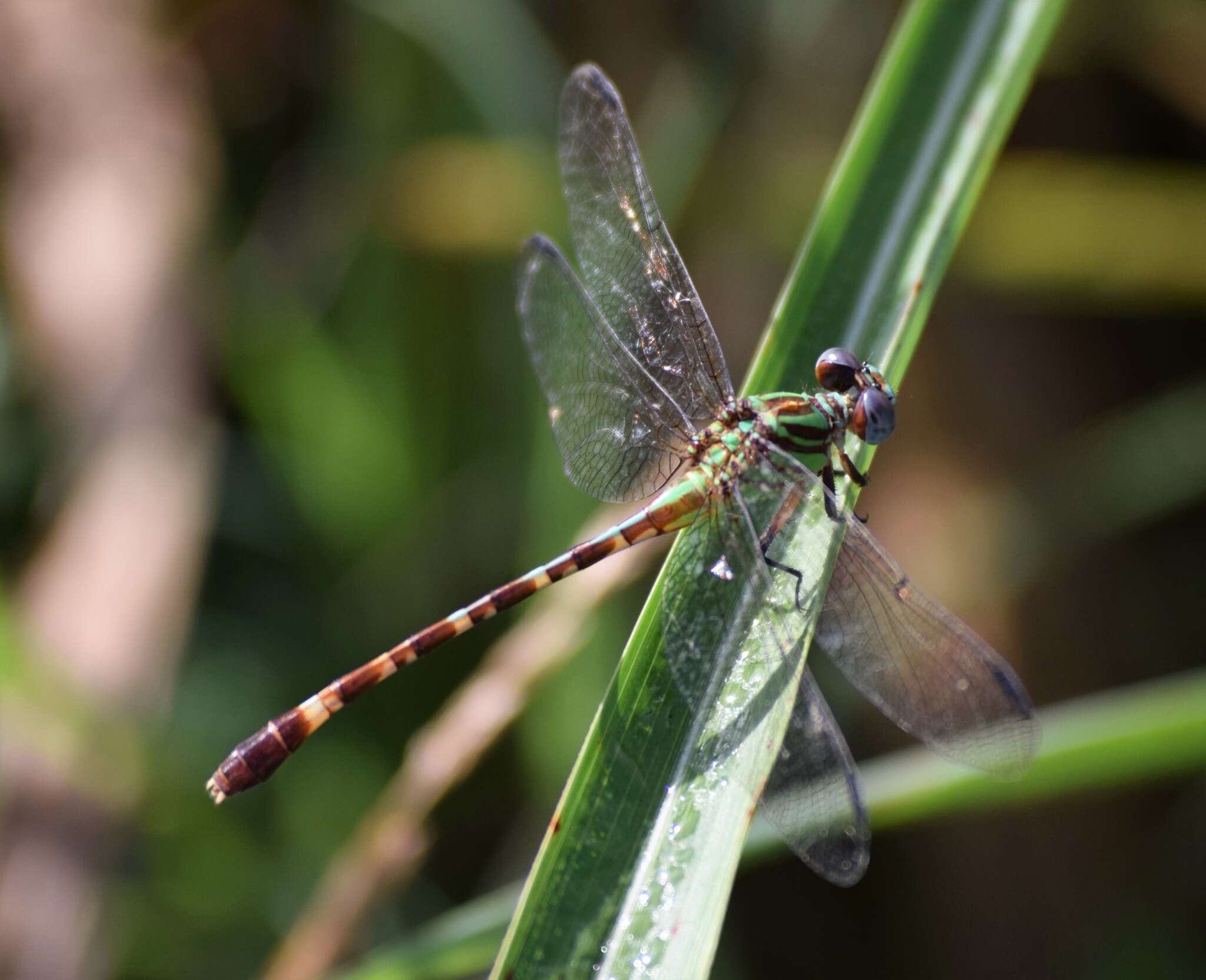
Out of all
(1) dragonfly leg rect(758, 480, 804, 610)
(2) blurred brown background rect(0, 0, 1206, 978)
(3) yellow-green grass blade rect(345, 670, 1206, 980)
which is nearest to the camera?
(3) yellow-green grass blade rect(345, 670, 1206, 980)

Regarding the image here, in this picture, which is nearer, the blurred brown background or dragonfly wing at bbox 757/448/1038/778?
dragonfly wing at bbox 757/448/1038/778

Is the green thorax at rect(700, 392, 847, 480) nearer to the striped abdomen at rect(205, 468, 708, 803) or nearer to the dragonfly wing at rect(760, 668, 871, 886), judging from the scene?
the striped abdomen at rect(205, 468, 708, 803)

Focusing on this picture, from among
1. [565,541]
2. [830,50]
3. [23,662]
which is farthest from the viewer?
[830,50]

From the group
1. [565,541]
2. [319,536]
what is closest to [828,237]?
[565,541]

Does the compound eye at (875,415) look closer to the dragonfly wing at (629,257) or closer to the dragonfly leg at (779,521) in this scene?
the dragonfly leg at (779,521)

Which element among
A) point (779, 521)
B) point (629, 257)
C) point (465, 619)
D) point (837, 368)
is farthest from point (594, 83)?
point (465, 619)

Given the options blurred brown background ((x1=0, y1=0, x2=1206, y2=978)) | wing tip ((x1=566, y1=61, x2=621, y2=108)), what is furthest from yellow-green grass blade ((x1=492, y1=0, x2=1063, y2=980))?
blurred brown background ((x1=0, y1=0, x2=1206, y2=978))

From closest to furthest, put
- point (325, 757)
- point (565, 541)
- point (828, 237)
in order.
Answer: point (828, 237)
point (565, 541)
point (325, 757)

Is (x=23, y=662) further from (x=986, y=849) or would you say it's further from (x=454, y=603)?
(x=986, y=849)
